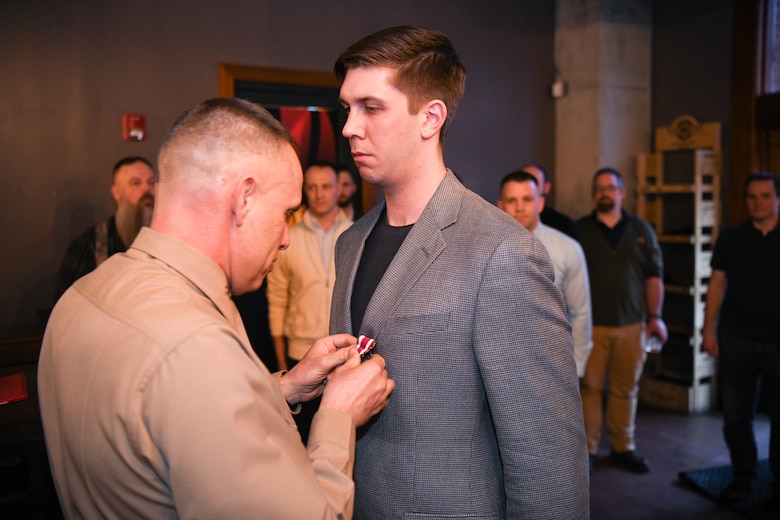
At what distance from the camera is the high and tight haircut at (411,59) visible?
5.01 ft

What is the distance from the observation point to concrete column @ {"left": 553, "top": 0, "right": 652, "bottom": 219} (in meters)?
5.79

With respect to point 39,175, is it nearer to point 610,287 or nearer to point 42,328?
point 42,328

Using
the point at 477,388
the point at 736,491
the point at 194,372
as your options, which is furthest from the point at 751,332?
the point at 194,372

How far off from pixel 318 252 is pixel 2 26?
90.0 inches

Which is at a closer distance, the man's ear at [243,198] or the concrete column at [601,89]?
the man's ear at [243,198]

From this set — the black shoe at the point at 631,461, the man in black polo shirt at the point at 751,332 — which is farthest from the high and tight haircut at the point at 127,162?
the man in black polo shirt at the point at 751,332

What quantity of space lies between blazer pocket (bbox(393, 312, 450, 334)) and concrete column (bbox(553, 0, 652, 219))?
4726 mm

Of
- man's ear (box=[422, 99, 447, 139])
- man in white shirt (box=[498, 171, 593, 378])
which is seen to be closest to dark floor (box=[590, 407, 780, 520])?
man in white shirt (box=[498, 171, 593, 378])

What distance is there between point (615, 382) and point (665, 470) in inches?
23.9

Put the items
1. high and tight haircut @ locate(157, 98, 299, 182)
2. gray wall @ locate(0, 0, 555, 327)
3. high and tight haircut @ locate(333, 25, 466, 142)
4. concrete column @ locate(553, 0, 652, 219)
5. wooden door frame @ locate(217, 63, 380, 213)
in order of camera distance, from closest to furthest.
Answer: high and tight haircut @ locate(157, 98, 299, 182)
high and tight haircut @ locate(333, 25, 466, 142)
gray wall @ locate(0, 0, 555, 327)
wooden door frame @ locate(217, 63, 380, 213)
concrete column @ locate(553, 0, 652, 219)

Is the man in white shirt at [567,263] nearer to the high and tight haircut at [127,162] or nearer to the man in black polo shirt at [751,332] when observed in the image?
the man in black polo shirt at [751,332]

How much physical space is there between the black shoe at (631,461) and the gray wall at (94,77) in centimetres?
340

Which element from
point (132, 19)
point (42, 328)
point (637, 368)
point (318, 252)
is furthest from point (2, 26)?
point (637, 368)

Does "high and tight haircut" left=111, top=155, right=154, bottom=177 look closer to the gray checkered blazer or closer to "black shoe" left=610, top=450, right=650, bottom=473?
the gray checkered blazer
